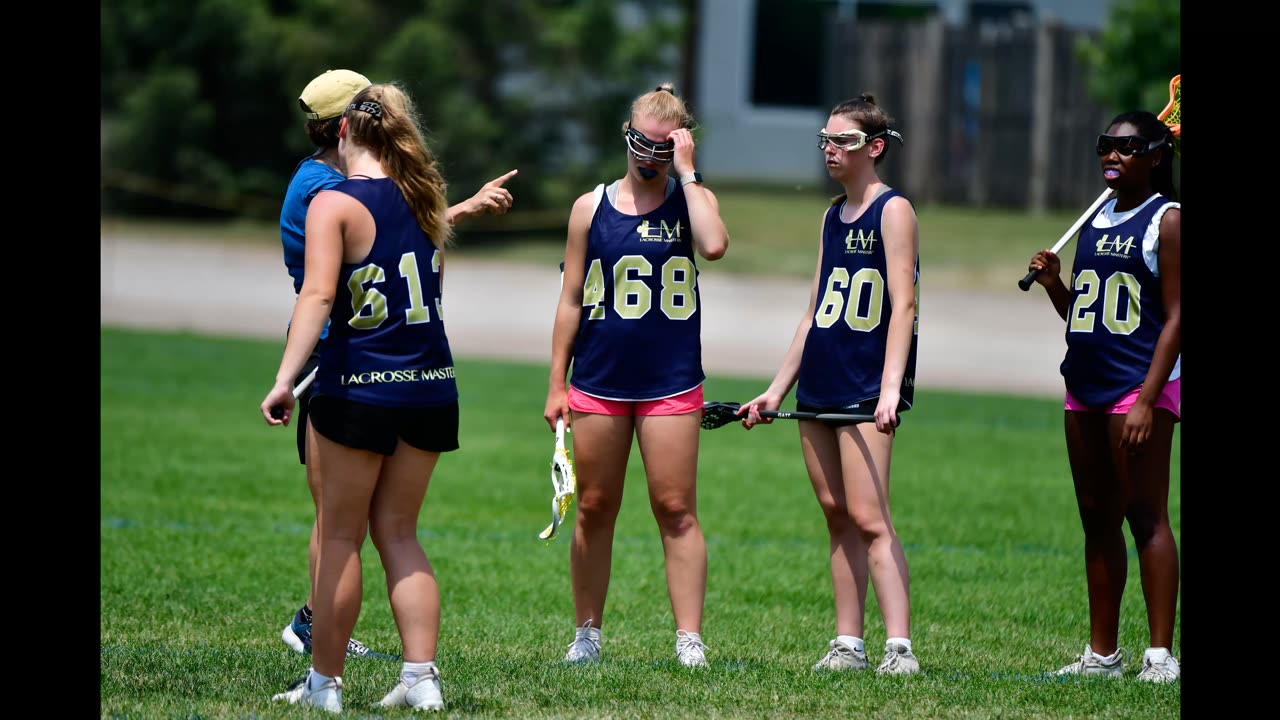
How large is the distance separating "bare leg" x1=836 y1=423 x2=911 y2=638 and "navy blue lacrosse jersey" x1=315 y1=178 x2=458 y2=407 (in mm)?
1581

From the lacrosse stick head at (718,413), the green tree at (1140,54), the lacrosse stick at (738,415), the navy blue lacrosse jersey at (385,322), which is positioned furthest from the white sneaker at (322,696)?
the green tree at (1140,54)

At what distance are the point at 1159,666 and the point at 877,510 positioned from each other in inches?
43.8

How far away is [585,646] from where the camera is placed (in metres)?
5.35

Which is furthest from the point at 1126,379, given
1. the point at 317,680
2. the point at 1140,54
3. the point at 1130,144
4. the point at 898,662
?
the point at 1140,54

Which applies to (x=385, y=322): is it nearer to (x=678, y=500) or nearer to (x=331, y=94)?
(x=331, y=94)

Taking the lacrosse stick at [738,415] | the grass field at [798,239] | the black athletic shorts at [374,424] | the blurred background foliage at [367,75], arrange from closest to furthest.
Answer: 1. the black athletic shorts at [374,424]
2. the lacrosse stick at [738,415]
3. the grass field at [798,239]
4. the blurred background foliage at [367,75]

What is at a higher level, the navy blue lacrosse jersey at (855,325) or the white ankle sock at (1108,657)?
the navy blue lacrosse jersey at (855,325)

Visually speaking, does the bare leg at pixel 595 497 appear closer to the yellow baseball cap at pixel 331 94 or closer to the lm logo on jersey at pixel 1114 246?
the yellow baseball cap at pixel 331 94

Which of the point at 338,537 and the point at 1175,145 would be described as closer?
the point at 338,537

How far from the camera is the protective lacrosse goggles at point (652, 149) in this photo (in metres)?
5.13
